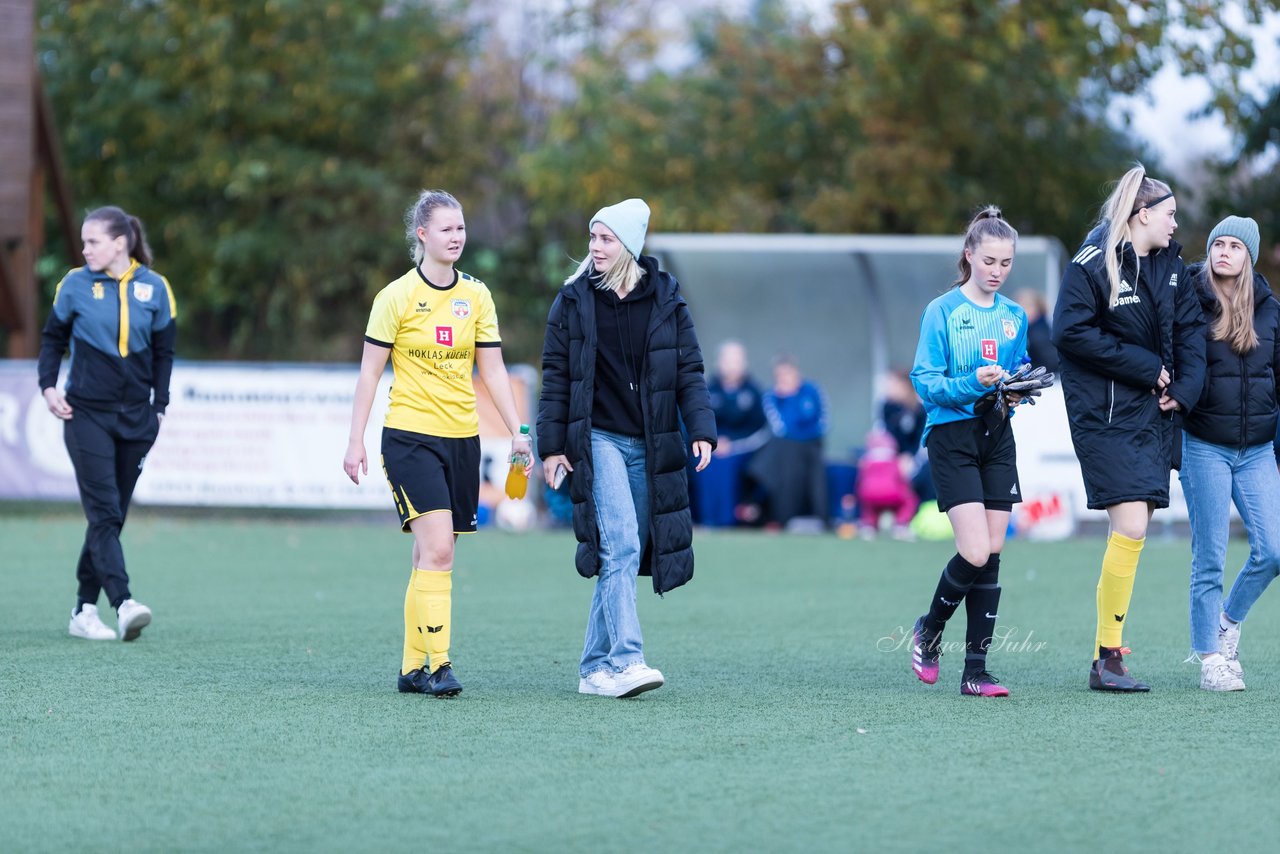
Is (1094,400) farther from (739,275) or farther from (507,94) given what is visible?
(507,94)

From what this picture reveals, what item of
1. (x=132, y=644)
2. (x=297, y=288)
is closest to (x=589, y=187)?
(x=297, y=288)

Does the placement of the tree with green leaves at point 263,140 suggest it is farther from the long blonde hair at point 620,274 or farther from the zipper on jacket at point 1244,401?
the zipper on jacket at point 1244,401

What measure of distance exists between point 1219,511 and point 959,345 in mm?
1298

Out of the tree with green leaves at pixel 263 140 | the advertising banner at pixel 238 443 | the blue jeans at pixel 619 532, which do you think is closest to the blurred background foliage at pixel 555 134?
the tree with green leaves at pixel 263 140

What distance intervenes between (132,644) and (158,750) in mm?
2810

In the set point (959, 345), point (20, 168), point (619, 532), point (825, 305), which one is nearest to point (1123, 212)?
point (959, 345)

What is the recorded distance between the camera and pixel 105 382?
8.47 meters

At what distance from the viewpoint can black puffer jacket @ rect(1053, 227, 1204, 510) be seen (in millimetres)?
6684

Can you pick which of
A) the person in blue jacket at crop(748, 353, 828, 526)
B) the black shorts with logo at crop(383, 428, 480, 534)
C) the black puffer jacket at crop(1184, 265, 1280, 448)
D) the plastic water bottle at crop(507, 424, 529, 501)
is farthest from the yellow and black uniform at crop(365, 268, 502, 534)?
the person in blue jacket at crop(748, 353, 828, 526)

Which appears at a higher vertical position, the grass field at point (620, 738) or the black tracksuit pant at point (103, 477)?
the black tracksuit pant at point (103, 477)

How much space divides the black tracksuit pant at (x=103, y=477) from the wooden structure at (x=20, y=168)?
12309 mm

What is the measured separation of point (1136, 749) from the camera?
18.5ft

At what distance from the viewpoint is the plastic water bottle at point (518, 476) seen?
664cm

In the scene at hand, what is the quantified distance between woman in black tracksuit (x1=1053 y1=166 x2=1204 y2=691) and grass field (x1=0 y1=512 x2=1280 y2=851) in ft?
2.73
